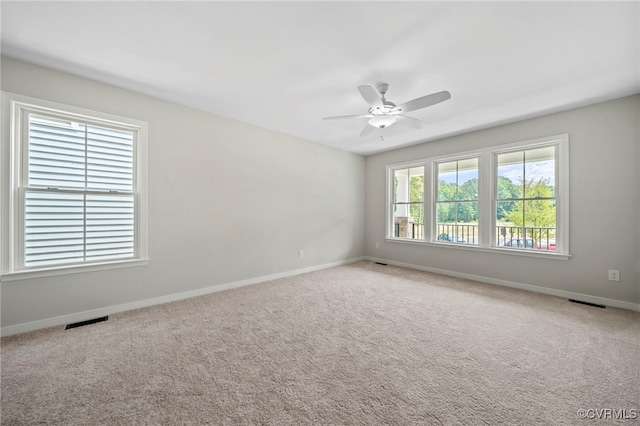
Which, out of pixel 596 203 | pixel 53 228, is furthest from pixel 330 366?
pixel 596 203

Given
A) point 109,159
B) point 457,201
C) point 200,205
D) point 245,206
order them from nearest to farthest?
point 109,159 → point 200,205 → point 245,206 → point 457,201

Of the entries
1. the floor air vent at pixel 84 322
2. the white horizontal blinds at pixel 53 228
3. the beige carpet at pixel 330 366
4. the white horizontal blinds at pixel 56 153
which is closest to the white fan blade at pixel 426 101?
the beige carpet at pixel 330 366

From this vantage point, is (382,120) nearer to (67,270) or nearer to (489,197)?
(489,197)

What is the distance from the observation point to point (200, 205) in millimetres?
3367

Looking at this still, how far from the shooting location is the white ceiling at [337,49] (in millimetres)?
1739

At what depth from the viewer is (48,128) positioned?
2.46 metres

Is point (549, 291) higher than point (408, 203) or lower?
lower

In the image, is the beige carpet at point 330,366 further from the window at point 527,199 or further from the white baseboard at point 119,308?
the window at point 527,199

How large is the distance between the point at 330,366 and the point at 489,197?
374 centimetres

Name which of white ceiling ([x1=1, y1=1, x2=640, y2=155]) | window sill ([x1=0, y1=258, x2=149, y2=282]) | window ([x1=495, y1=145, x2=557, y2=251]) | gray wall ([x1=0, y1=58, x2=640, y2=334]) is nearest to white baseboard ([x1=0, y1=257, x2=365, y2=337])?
gray wall ([x1=0, y1=58, x2=640, y2=334])

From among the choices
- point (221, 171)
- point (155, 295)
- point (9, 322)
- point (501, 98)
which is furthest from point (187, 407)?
point (501, 98)

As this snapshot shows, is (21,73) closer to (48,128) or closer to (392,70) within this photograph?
(48,128)

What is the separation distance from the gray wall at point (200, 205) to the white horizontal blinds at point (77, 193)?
0.72 ft

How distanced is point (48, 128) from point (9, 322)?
186 centimetres
